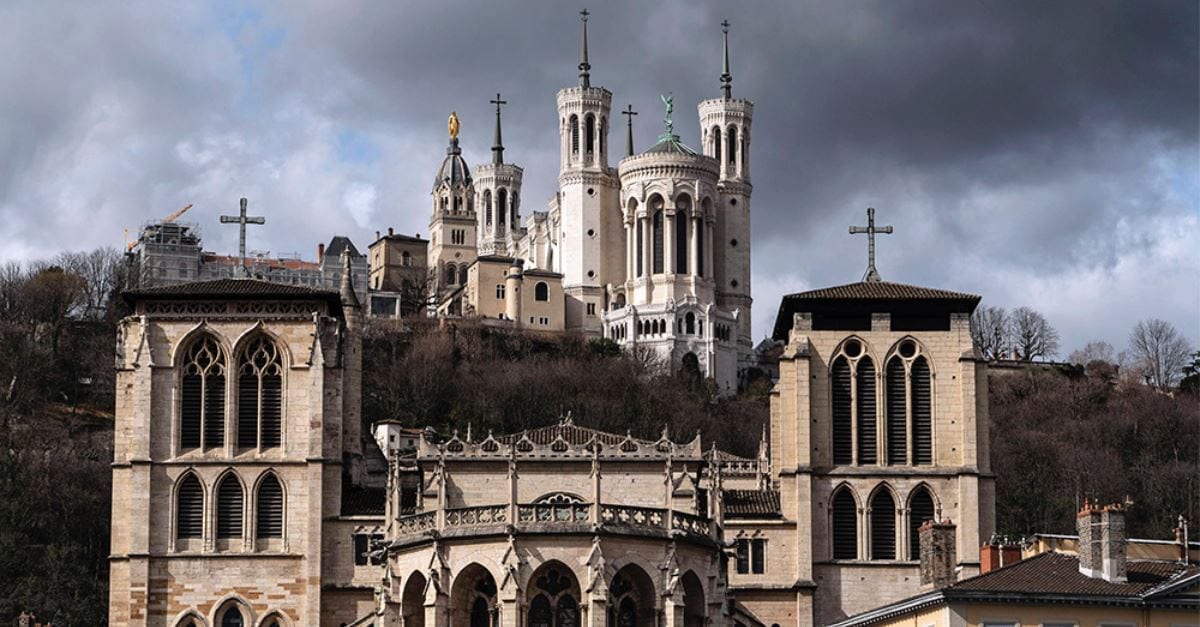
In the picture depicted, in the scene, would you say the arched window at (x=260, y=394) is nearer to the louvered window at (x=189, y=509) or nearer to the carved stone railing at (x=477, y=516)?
the louvered window at (x=189, y=509)

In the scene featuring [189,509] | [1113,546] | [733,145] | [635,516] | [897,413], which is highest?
[733,145]

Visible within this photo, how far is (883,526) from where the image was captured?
84.1 m

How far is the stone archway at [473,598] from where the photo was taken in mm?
65250

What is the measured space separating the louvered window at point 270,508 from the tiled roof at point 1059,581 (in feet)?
103

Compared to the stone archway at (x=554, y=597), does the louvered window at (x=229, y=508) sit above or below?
above

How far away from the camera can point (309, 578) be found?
274 feet

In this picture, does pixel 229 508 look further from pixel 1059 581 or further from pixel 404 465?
pixel 1059 581

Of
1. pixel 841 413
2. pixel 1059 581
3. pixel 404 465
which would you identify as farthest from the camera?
pixel 404 465

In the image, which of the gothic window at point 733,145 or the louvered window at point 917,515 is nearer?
the louvered window at point 917,515

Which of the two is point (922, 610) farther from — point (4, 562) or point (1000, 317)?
point (1000, 317)

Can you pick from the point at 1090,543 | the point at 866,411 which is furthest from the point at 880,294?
the point at 1090,543

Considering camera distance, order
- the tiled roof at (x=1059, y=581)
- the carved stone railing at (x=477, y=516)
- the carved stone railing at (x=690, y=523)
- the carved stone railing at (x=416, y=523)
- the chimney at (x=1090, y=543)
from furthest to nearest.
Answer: the carved stone railing at (x=416, y=523) < the carved stone railing at (x=690, y=523) < the carved stone railing at (x=477, y=516) < the chimney at (x=1090, y=543) < the tiled roof at (x=1059, y=581)

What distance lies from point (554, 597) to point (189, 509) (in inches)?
908

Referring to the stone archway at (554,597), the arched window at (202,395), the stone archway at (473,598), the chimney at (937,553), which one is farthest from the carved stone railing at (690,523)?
the arched window at (202,395)
